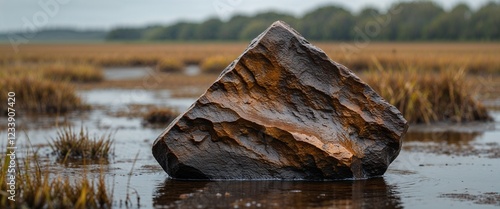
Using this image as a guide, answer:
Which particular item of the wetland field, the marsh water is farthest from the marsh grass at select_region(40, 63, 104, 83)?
the marsh water

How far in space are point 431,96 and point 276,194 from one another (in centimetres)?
830

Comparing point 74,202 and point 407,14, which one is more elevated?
point 407,14

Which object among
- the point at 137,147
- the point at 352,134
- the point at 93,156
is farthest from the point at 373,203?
the point at 137,147

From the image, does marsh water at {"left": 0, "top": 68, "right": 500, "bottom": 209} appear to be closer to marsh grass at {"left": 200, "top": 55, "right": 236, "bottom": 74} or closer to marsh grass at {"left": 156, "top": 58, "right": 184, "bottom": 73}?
marsh grass at {"left": 200, "top": 55, "right": 236, "bottom": 74}

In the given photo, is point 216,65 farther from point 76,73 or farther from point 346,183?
point 346,183

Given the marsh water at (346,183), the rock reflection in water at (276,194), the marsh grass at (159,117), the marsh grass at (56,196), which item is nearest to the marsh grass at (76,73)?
the marsh grass at (159,117)

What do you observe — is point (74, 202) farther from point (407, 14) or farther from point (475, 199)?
point (407, 14)

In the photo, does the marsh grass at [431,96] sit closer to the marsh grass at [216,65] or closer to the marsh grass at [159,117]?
the marsh grass at [159,117]

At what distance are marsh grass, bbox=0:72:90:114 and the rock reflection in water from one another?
32.6 feet

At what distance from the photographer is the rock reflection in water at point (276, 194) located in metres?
7.73

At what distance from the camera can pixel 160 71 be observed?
1421 inches

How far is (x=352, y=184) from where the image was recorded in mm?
8969

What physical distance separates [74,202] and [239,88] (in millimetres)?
2614

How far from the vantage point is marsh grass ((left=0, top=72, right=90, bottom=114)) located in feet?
59.9
